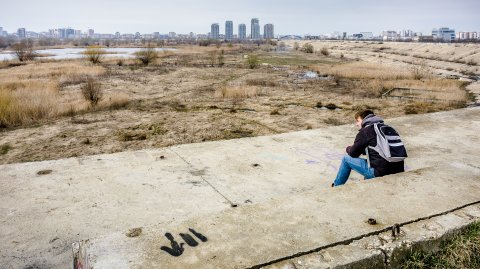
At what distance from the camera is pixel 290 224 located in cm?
264

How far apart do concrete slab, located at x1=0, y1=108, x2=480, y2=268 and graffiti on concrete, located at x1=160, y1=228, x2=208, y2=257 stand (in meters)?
0.23

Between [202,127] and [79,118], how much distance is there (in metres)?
3.65

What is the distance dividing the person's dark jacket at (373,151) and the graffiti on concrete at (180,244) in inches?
84.4

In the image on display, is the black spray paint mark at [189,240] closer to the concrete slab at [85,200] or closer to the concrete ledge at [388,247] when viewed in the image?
the concrete ledge at [388,247]

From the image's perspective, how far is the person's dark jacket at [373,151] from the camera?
367cm

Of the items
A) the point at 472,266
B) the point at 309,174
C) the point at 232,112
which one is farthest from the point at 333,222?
the point at 232,112

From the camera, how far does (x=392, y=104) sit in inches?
452

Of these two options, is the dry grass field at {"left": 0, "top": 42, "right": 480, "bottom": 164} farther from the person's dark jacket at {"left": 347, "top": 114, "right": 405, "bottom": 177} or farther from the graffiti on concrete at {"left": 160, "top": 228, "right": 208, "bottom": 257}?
the graffiti on concrete at {"left": 160, "top": 228, "right": 208, "bottom": 257}

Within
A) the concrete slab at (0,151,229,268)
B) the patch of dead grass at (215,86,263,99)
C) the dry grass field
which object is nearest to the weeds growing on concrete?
the concrete slab at (0,151,229,268)

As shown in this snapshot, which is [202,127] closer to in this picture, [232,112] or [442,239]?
[232,112]

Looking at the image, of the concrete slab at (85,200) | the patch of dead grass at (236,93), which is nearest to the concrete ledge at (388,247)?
the concrete slab at (85,200)

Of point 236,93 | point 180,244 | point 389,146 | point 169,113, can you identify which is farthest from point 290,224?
point 236,93

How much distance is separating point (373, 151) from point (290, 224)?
1.57 metres

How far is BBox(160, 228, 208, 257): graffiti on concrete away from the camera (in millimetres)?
2270
